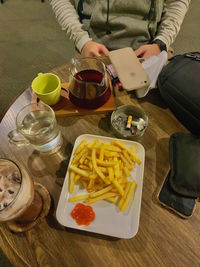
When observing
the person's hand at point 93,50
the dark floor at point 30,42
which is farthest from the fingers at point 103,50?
the dark floor at point 30,42

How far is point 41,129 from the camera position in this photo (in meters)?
0.72

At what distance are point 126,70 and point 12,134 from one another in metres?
0.53

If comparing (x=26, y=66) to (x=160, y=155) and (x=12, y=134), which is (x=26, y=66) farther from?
(x=160, y=155)

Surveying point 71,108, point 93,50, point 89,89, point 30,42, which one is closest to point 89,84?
point 89,89

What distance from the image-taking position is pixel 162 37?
1103 millimetres

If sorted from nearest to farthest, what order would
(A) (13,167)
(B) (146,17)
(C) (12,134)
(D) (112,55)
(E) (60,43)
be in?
(A) (13,167)
(C) (12,134)
(D) (112,55)
(B) (146,17)
(E) (60,43)

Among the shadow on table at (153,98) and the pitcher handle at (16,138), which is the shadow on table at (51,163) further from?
the shadow on table at (153,98)

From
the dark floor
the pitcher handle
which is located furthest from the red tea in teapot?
the dark floor

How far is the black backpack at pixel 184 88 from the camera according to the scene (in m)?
0.73

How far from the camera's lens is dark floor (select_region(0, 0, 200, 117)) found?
1918 mm

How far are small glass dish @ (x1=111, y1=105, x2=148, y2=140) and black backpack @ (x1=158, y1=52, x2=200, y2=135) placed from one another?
0.15 m

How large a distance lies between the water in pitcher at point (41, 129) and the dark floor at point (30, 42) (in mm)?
1100

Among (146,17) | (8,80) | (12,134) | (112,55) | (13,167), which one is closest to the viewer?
(13,167)

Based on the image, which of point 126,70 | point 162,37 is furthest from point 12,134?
point 162,37
